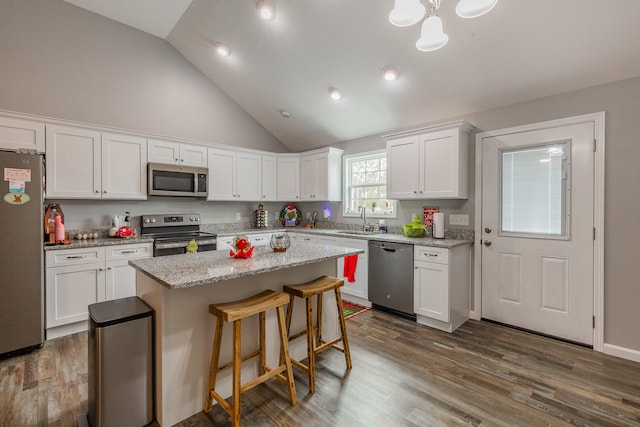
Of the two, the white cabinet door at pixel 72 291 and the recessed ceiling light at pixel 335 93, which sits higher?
the recessed ceiling light at pixel 335 93

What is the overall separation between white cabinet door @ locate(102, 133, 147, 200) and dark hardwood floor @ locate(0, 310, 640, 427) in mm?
1659

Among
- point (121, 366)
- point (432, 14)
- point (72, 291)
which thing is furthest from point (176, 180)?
point (432, 14)

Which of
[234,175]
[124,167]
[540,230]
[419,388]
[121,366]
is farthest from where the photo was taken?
[234,175]

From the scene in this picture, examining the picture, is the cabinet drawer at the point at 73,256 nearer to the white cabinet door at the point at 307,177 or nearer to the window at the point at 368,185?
the white cabinet door at the point at 307,177

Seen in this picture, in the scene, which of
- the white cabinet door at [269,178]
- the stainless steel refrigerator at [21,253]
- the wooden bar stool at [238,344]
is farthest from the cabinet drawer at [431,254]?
the stainless steel refrigerator at [21,253]

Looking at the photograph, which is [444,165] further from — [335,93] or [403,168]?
[335,93]

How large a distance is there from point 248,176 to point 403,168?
8.07 feet

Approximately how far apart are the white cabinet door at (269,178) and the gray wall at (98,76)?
75 centimetres

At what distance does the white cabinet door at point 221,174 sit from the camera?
→ 14.3 feet

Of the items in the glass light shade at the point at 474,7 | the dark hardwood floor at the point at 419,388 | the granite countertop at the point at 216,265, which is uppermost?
the glass light shade at the point at 474,7

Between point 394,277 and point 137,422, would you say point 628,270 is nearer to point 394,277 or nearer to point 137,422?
point 394,277

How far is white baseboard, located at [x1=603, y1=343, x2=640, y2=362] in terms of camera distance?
8.18 feet

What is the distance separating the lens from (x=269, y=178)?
507 cm

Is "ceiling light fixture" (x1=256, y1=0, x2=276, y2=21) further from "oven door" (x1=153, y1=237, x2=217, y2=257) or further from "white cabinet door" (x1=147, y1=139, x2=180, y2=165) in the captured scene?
"oven door" (x1=153, y1=237, x2=217, y2=257)
